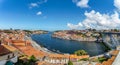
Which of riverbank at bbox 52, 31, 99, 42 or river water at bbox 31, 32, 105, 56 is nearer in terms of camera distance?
river water at bbox 31, 32, 105, 56

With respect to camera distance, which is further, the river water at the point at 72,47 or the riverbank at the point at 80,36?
the riverbank at the point at 80,36

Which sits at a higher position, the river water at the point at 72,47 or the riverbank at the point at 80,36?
the riverbank at the point at 80,36

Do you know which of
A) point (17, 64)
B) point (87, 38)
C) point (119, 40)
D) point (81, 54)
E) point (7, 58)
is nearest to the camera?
point (7, 58)

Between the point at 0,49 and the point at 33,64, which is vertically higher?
the point at 0,49

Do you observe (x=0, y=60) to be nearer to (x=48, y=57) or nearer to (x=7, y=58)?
(x=7, y=58)

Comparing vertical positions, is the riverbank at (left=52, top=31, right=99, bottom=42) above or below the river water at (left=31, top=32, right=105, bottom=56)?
above

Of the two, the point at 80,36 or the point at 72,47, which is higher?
the point at 80,36

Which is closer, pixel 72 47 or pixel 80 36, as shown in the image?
pixel 72 47

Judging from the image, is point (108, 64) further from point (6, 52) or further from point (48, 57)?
point (48, 57)

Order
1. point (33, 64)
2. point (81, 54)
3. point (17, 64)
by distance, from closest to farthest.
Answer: point (17, 64) → point (33, 64) → point (81, 54)

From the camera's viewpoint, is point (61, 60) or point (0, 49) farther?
point (61, 60)

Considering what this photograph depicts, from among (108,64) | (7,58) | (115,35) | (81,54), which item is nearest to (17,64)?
(7,58)
